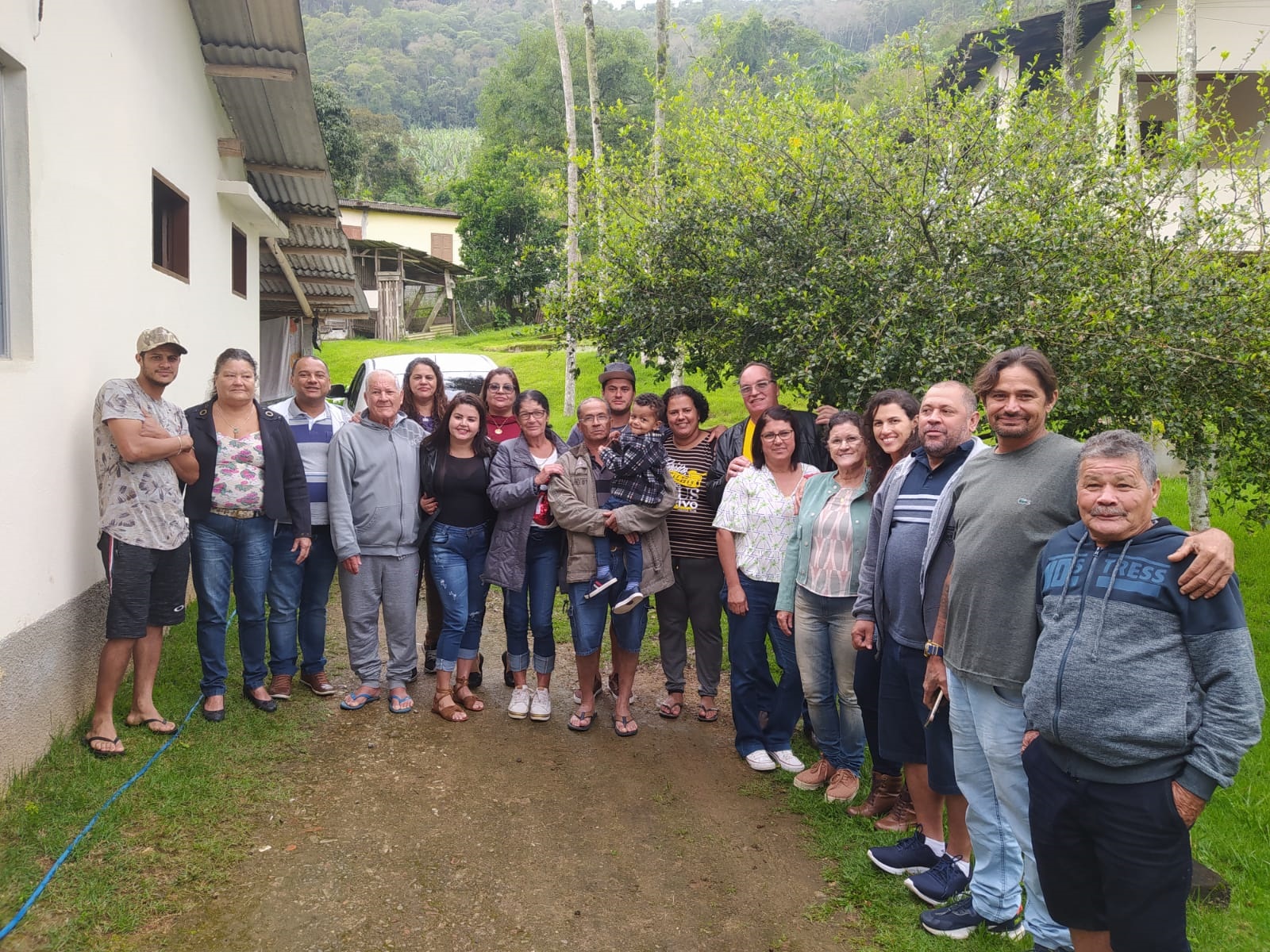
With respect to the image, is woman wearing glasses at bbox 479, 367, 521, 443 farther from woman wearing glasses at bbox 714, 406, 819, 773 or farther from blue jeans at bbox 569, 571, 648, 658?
woman wearing glasses at bbox 714, 406, 819, 773

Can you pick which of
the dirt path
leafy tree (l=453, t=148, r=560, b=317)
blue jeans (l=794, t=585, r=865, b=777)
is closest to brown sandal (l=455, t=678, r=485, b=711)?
the dirt path

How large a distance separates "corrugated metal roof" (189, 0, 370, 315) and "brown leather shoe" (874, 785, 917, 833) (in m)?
7.21

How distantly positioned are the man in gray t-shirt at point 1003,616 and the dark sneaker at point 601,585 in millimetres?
2239

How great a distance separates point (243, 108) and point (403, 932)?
27.4ft

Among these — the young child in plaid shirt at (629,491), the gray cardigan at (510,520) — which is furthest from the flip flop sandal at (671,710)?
the gray cardigan at (510,520)

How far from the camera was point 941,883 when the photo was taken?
364 centimetres

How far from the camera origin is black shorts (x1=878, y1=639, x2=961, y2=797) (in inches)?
143

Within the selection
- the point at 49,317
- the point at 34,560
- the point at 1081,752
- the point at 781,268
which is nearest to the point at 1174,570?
the point at 1081,752

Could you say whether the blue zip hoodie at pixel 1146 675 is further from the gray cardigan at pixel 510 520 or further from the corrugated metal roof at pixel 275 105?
the corrugated metal roof at pixel 275 105

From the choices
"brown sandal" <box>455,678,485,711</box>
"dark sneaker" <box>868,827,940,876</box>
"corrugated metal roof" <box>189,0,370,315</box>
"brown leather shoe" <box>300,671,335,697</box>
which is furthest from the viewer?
"corrugated metal roof" <box>189,0,370,315</box>

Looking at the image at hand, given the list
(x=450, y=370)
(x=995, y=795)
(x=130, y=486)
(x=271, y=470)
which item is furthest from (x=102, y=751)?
(x=450, y=370)

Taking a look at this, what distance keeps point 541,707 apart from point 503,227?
28143 mm

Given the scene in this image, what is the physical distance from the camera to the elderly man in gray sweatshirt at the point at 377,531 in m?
5.40

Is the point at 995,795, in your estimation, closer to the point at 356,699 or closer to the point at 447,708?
the point at 447,708
